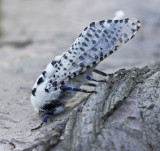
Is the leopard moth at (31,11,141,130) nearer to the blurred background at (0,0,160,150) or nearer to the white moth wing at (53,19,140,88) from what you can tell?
the white moth wing at (53,19,140,88)

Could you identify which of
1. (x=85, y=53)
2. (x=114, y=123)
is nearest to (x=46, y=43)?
(x=85, y=53)

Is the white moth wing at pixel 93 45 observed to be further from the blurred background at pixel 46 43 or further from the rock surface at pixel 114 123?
the blurred background at pixel 46 43

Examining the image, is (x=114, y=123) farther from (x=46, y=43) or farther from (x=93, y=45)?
(x=46, y=43)

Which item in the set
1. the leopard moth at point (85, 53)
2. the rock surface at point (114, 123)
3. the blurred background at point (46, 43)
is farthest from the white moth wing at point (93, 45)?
the blurred background at point (46, 43)

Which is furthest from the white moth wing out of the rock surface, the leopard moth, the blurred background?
the blurred background

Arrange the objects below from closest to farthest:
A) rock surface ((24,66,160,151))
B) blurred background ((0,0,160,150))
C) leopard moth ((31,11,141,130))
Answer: rock surface ((24,66,160,151))
leopard moth ((31,11,141,130))
blurred background ((0,0,160,150))

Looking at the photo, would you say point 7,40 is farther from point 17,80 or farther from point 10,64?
point 17,80

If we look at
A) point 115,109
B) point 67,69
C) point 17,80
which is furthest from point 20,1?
point 115,109
